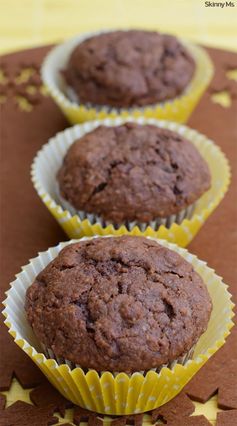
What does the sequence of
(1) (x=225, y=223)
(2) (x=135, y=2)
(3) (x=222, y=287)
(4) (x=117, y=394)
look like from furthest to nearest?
(2) (x=135, y=2) < (1) (x=225, y=223) < (3) (x=222, y=287) < (4) (x=117, y=394)

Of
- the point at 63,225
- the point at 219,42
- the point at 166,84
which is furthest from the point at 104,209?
the point at 219,42

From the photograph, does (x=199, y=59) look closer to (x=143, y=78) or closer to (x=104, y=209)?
(x=143, y=78)

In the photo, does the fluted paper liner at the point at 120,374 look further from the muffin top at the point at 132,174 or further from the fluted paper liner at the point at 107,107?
the fluted paper liner at the point at 107,107

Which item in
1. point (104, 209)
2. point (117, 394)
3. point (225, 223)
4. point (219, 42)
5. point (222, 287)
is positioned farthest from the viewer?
point (219, 42)

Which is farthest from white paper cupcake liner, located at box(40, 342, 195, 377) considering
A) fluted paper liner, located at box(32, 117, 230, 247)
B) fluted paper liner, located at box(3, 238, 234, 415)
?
fluted paper liner, located at box(32, 117, 230, 247)

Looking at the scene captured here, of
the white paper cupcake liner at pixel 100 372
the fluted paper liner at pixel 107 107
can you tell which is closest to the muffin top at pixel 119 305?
the white paper cupcake liner at pixel 100 372

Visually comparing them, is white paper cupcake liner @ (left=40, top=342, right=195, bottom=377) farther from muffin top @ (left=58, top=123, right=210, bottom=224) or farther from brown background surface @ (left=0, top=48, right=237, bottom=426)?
muffin top @ (left=58, top=123, right=210, bottom=224)

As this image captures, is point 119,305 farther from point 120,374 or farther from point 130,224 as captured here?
point 130,224
